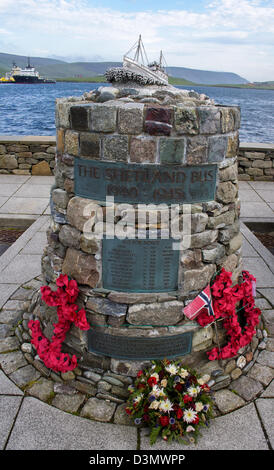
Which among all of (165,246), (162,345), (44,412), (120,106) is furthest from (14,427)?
(120,106)

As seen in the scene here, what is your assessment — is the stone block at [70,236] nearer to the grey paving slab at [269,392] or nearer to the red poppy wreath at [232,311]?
the red poppy wreath at [232,311]

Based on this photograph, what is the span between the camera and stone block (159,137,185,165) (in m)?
2.95

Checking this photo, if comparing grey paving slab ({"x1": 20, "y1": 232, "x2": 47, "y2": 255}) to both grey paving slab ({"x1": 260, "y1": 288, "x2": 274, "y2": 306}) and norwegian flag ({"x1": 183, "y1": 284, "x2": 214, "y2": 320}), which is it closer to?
norwegian flag ({"x1": 183, "y1": 284, "x2": 214, "y2": 320})

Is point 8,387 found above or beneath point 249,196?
beneath

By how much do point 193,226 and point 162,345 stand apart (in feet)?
3.71

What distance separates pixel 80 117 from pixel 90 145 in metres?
0.24

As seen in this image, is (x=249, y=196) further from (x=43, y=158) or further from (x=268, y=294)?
(x=43, y=158)

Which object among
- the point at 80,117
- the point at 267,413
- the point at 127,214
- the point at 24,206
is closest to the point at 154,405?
the point at 267,413

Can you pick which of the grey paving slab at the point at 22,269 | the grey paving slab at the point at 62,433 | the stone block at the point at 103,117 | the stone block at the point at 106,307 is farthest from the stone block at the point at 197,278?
the grey paving slab at the point at 22,269

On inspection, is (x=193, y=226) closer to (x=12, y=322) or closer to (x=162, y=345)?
(x=162, y=345)

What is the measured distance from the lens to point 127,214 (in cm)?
311

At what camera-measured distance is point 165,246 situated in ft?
10.6

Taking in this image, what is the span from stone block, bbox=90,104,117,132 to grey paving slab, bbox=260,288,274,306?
317 centimetres
